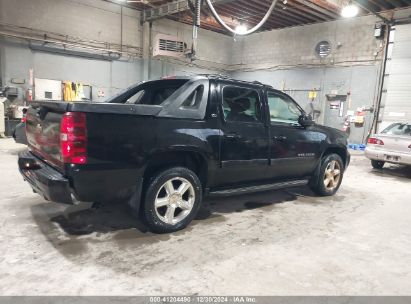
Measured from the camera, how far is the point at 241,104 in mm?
3791

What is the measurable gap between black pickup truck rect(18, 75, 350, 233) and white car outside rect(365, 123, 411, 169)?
11.7ft

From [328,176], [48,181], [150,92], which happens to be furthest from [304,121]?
[48,181]

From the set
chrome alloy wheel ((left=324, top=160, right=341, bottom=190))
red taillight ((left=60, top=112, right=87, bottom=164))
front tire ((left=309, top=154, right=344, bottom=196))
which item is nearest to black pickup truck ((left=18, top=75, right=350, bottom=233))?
red taillight ((left=60, top=112, right=87, bottom=164))

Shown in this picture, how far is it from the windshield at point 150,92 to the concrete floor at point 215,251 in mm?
1468

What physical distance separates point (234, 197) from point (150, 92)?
6.48ft

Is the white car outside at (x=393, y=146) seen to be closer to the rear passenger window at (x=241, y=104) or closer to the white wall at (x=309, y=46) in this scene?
the rear passenger window at (x=241, y=104)

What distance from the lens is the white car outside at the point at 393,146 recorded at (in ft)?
23.1

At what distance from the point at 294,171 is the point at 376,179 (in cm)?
346

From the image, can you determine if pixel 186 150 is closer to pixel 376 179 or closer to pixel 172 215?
pixel 172 215

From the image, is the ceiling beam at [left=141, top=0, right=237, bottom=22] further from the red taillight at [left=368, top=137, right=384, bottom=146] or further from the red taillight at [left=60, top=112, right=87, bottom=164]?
the red taillight at [left=60, top=112, right=87, bottom=164]

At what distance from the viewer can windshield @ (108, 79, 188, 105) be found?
3.98 metres

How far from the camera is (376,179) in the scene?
6797 millimetres

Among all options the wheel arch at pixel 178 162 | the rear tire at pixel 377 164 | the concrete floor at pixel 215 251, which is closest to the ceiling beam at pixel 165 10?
the rear tire at pixel 377 164

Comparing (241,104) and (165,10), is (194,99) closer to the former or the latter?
(241,104)
